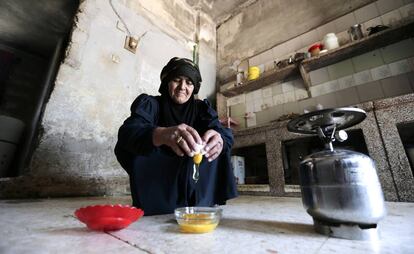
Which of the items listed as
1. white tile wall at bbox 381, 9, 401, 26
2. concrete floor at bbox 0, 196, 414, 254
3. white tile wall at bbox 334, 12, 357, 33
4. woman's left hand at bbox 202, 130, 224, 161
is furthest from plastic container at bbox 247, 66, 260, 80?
concrete floor at bbox 0, 196, 414, 254

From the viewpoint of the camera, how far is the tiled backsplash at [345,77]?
195 centimetres

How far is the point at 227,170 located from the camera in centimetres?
110

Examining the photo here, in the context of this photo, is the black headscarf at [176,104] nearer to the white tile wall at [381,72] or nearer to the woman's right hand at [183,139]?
the woman's right hand at [183,139]

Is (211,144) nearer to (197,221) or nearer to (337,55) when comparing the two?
(197,221)

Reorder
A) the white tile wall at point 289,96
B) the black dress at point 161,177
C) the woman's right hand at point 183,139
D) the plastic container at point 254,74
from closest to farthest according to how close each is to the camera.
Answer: the woman's right hand at point 183,139 → the black dress at point 161,177 → the white tile wall at point 289,96 → the plastic container at point 254,74

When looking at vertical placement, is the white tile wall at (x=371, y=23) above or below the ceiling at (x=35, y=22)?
below

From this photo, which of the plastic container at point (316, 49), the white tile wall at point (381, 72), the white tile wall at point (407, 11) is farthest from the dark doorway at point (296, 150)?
the white tile wall at point (407, 11)

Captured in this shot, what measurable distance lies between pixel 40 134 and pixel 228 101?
2.29 m

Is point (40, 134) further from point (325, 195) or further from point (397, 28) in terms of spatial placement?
point (397, 28)

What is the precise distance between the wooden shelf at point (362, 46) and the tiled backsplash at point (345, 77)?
0.17ft

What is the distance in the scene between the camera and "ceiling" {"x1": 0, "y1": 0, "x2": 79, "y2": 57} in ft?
8.70

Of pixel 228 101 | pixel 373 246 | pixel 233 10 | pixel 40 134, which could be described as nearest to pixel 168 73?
pixel 373 246

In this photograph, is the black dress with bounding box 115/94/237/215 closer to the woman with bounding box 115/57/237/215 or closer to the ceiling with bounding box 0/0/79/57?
the woman with bounding box 115/57/237/215

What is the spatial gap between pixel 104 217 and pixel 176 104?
2.43 ft
